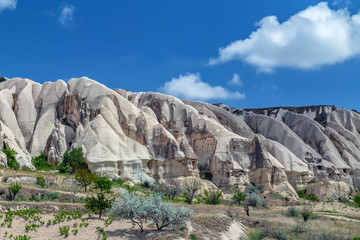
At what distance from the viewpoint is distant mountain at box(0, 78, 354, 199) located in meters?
49.4

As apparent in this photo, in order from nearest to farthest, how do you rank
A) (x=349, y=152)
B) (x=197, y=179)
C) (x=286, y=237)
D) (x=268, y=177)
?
(x=286, y=237) < (x=197, y=179) < (x=268, y=177) < (x=349, y=152)

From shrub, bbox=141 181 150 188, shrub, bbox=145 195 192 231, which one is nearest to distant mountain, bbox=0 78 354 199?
shrub, bbox=141 181 150 188

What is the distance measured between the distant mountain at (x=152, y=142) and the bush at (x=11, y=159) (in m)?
1.42

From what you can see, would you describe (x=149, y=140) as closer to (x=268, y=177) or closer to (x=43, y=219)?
(x=268, y=177)

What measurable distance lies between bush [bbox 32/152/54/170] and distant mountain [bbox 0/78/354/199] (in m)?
1.10

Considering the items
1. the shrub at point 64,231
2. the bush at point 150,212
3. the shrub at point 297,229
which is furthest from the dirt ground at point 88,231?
the shrub at point 297,229

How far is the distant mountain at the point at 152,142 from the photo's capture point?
49.4 metres

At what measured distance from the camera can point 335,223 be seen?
29.5 metres

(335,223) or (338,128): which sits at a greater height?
(338,128)

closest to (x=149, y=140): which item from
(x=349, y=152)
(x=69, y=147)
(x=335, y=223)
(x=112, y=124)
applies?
(x=112, y=124)

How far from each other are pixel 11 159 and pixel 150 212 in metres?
29.2

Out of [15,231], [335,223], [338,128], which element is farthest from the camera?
[338,128]

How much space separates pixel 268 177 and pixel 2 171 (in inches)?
1352

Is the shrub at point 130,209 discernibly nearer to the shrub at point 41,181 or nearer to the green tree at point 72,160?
the shrub at point 41,181
